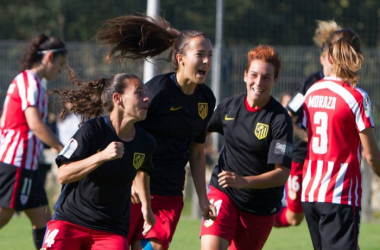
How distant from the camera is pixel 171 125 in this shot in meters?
5.36

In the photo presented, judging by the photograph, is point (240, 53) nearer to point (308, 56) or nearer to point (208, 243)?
point (308, 56)

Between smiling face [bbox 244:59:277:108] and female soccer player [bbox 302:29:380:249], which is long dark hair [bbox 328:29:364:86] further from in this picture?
smiling face [bbox 244:59:277:108]

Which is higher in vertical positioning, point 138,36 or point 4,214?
point 138,36

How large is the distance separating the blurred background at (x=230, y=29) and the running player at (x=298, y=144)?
10.6 ft

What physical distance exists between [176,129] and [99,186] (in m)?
0.82

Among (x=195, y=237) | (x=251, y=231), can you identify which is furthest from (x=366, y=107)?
(x=195, y=237)

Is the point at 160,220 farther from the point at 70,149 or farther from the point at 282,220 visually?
the point at 282,220

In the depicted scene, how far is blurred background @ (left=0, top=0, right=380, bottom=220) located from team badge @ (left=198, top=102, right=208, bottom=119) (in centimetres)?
472

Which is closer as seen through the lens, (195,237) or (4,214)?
(4,214)

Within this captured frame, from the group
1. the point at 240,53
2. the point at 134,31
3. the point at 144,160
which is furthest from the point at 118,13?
the point at 144,160

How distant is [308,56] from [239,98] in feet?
21.2

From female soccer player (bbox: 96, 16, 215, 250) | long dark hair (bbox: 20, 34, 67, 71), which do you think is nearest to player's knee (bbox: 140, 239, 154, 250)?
female soccer player (bbox: 96, 16, 215, 250)

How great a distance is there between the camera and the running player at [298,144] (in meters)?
7.07

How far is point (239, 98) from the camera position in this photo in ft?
19.2
